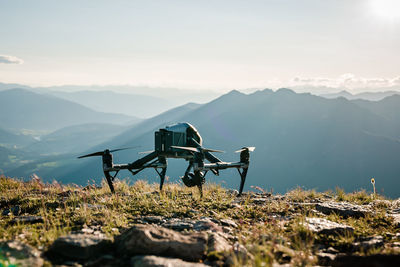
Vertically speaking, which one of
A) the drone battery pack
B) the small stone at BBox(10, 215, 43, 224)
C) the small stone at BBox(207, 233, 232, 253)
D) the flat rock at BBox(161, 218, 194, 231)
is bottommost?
the small stone at BBox(10, 215, 43, 224)

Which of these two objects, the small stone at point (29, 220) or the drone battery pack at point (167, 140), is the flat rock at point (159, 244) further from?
the drone battery pack at point (167, 140)

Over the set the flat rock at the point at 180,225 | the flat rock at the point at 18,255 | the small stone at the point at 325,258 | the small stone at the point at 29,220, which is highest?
the flat rock at the point at 18,255

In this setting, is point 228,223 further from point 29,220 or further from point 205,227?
point 29,220

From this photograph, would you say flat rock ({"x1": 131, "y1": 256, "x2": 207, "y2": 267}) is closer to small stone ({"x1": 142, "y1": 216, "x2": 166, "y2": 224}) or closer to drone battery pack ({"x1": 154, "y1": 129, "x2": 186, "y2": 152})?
small stone ({"x1": 142, "y1": 216, "x2": 166, "y2": 224})

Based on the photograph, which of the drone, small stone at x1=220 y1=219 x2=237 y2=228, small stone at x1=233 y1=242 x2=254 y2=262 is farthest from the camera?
the drone

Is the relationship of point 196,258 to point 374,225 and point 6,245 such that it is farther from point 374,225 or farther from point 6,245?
point 374,225

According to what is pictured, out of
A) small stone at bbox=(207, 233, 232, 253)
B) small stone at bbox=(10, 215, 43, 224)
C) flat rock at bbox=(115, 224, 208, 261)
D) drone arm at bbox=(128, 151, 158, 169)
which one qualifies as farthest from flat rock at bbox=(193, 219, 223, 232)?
drone arm at bbox=(128, 151, 158, 169)

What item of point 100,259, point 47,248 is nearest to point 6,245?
point 47,248

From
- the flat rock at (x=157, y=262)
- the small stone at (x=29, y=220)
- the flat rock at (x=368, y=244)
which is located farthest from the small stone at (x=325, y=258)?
the small stone at (x=29, y=220)
